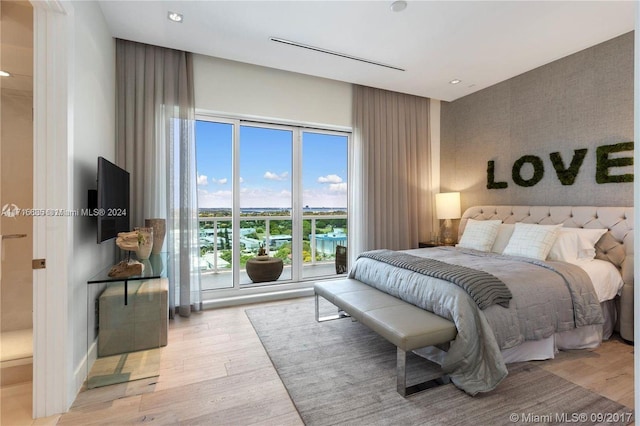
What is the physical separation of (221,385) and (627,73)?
4.53 meters

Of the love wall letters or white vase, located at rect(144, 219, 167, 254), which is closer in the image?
the love wall letters

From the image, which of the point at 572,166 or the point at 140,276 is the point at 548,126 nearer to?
the point at 572,166

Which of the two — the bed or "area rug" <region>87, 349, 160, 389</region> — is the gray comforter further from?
"area rug" <region>87, 349, 160, 389</region>

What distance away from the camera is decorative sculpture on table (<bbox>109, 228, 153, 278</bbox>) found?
2195 mm

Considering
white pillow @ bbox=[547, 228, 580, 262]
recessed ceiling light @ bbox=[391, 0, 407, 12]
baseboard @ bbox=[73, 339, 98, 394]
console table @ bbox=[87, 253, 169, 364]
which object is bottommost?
baseboard @ bbox=[73, 339, 98, 394]

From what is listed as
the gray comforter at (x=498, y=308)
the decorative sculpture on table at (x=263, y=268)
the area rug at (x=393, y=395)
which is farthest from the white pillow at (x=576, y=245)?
the decorative sculpture on table at (x=263, y=268)

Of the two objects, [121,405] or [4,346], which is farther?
[4,346]

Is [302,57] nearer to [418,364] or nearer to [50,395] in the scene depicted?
[418,364]

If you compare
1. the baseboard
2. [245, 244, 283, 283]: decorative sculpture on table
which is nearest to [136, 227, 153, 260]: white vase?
the baseboard

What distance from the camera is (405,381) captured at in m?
1.94

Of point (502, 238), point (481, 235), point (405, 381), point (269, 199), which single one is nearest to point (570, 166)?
point (502, 238)

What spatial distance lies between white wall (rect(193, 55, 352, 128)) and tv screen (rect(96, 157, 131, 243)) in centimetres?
138

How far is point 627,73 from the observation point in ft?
9.48

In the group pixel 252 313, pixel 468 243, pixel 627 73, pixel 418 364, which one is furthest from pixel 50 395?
pixel 627 73
